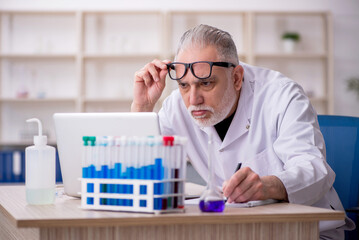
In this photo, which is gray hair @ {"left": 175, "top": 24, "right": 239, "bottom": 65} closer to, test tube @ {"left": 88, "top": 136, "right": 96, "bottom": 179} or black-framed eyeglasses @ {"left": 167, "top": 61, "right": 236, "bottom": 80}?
black-framed eyeglasses @ {"left": 167, "top": 61, "right": 236, "bottom": 80}

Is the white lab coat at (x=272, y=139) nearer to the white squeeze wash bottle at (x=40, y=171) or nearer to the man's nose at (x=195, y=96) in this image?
the man's nose at (x=195, y=96)

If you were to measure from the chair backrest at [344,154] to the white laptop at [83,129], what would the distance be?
851mm

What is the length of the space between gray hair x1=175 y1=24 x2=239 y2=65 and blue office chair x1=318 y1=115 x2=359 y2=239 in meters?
0.52

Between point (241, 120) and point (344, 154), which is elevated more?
point (241, 120)

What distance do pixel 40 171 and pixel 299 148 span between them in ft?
2.43

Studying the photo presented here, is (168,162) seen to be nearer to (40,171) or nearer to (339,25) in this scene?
(40,171)

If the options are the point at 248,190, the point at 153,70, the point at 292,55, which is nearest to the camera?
the point at 248,190

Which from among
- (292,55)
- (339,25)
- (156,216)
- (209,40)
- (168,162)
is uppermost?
(339,25)

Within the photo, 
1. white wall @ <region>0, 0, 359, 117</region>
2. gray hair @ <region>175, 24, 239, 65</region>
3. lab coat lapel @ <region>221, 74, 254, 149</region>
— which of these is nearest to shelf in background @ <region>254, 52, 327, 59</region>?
white wall @ <region>0, 0, 359, 117</region>

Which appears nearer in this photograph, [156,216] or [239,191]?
[156,216]

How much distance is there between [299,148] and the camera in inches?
64.5

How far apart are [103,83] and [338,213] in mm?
4555

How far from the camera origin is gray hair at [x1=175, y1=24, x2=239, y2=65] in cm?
176

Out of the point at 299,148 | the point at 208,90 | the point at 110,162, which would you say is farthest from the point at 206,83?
the point at 110,162
